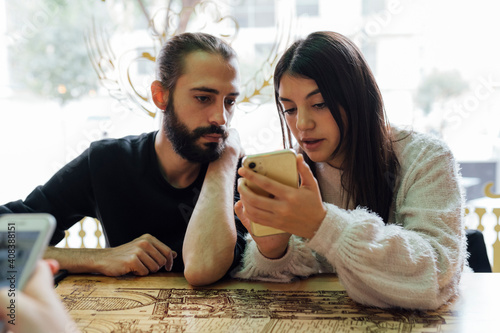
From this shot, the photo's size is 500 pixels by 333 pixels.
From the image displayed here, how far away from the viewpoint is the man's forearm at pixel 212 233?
110 centimetres

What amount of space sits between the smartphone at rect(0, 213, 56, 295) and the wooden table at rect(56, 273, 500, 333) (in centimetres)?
39

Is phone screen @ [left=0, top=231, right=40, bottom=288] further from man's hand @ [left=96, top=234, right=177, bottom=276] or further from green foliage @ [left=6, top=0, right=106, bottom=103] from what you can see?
green foliage @ [left=6, top=0, right=106, bottom=103]

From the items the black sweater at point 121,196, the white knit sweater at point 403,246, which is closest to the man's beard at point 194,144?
the black sweater at point 121,196

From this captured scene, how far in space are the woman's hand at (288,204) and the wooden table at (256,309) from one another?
0.18 metres

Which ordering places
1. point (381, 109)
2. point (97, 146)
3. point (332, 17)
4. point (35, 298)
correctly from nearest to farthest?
point (35, 298), point (381, 109), point (97, 146), point (332, 17)

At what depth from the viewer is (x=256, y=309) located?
37.2 inches

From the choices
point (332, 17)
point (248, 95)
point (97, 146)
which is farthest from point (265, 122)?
point (97, 146)

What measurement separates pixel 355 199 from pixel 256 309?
0.50 m

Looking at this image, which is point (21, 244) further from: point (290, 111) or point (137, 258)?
point (290, 111)

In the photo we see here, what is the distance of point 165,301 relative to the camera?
1.00 meters

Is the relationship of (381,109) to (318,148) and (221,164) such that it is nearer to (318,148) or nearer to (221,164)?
(318,148)

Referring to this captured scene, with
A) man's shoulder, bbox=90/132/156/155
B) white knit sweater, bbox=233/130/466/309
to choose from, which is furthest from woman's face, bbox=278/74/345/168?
man's shoulder, bbox=90/132/156/155

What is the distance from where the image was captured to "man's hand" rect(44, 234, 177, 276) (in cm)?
118

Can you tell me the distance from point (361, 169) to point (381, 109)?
18cm
